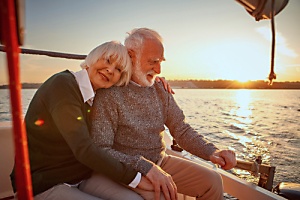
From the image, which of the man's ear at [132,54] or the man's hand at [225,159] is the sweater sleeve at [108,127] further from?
the man's hand at [225,159]

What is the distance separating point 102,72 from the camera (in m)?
1.54

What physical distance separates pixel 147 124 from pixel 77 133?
584 mm

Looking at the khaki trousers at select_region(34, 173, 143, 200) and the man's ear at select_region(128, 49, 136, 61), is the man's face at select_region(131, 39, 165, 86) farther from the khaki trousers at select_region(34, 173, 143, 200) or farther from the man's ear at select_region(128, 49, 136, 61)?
the khaki trousers at select_region(34, 173, 143, 200)

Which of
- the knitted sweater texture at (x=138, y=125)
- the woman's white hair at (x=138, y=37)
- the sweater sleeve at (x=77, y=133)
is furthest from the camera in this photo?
the woman's white hair at (x=138, y=37)

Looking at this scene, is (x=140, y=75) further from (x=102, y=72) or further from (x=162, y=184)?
(x=162, y=184)

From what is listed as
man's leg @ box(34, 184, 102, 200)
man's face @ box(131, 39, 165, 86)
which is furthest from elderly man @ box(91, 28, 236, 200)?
man's leg @ box(34, 184, 102, 200)

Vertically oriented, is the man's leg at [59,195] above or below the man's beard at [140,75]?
below

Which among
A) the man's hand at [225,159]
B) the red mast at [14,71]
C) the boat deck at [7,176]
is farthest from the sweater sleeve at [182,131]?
the red mast at [14,71]

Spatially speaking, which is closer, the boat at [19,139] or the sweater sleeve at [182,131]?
the boat at [19,139]

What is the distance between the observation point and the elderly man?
1.64m

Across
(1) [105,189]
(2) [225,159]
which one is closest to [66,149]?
(1) [105,189]

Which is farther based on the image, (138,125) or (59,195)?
(138,125)

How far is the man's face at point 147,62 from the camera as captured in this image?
5.82 feet

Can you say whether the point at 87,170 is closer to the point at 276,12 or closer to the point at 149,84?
the point at 149,84
